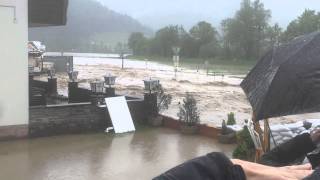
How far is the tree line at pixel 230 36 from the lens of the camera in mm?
58062

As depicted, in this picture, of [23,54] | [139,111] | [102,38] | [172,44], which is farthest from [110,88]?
[102,38]

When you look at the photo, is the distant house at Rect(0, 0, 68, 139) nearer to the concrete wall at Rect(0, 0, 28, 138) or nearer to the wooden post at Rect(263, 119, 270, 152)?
the concrete wall at Rect(0, 0, 28, 138)

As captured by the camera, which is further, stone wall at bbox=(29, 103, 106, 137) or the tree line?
the tree line

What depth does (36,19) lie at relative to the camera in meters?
14.4

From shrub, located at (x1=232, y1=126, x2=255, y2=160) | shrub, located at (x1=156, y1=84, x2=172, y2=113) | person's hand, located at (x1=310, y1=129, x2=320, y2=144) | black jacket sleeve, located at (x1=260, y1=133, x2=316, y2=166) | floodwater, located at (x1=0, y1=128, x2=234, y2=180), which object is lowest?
floodwater, located at (x1=0, y1=128, x2=234, y2=180)

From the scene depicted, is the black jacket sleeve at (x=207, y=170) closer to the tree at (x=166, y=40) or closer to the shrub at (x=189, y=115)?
the shrub at (x=189, y=115)

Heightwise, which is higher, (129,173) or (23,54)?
(23,54)

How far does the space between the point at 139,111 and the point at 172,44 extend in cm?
5991

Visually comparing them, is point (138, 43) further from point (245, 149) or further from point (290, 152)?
point (290, 152)

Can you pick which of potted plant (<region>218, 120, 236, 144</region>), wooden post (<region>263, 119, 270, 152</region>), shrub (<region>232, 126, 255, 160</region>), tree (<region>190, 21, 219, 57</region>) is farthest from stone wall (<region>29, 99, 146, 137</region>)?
tree (<region>190, 21, 219, 57</region>)

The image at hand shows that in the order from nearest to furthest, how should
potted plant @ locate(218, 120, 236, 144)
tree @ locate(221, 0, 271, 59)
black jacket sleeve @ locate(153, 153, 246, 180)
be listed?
black jacket sleeve @ locate(153, 153, 246, 180), potted plant @ locate(218, 120, 236, 144), tree @ locate(221, 0, 271, 59)

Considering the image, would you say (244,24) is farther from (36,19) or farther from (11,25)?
(11,25)

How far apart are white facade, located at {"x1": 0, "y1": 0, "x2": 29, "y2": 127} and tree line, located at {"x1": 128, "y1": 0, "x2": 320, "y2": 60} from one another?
44341 mm

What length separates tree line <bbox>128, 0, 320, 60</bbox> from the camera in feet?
190
